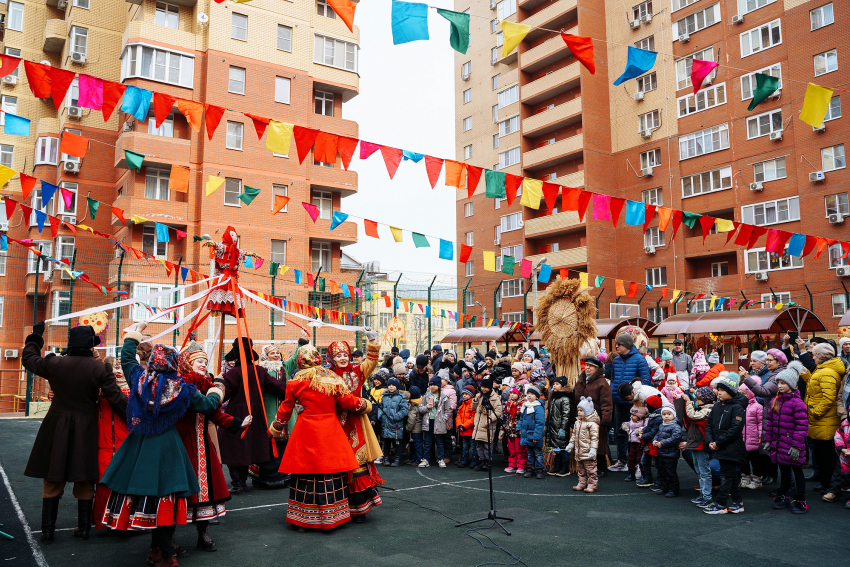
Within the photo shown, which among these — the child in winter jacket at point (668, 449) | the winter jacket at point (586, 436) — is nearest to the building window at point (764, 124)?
the winter jacket at point (586, 436)

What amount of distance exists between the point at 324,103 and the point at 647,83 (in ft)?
60.8

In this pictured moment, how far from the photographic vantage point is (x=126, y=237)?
2683 cm

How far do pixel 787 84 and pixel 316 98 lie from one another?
73.8 ft

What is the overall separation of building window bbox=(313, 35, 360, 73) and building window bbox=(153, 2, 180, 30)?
6.49 metres

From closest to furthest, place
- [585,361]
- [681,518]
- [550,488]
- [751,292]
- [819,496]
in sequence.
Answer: [681,518] < [819,496] < [550,488] < [585,361] < [751,292]

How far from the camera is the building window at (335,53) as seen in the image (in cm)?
3092

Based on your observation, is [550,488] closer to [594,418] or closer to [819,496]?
[594,418]

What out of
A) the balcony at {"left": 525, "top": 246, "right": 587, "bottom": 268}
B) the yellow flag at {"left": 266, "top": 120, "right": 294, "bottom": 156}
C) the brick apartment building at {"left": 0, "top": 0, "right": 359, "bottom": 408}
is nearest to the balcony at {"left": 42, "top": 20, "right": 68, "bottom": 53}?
the brick apartment building at {"left": 0, "top": 0, "right": 359, "bottom": 408}

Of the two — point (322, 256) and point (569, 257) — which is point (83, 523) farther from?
point (569, 257)

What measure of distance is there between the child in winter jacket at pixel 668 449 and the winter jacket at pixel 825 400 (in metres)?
1.67

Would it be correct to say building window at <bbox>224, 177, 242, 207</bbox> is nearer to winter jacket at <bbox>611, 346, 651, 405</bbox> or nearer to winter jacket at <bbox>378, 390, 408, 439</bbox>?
winter jacket at <bbox>378, 390, 408, 439</bbox>

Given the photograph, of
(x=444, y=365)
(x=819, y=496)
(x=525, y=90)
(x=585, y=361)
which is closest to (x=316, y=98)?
(x=525, y=90)

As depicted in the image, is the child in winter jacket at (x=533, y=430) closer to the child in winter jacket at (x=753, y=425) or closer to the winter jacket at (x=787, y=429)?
the child in winter jacket at (x=753, y=425)

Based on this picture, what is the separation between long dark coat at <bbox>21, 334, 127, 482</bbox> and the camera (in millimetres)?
6145
